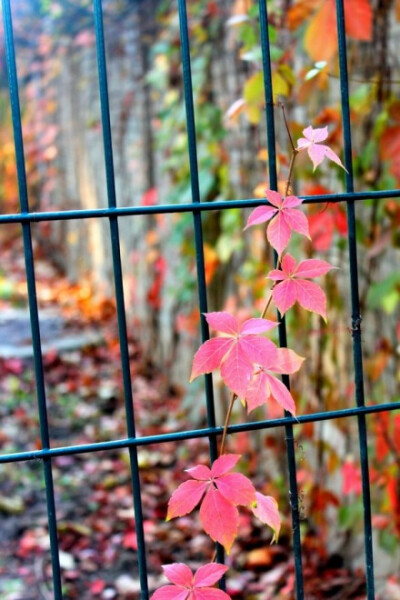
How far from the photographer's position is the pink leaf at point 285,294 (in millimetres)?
1134

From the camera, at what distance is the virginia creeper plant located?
1097 mm

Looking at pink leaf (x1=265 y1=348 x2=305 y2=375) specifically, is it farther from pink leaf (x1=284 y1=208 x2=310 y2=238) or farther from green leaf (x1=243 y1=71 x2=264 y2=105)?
green leaf (x1=243 y1=71 x2=264 y2=105)

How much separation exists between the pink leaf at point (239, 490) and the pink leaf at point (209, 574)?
11 cm

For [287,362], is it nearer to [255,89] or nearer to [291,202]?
[291,202]

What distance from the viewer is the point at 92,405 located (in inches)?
171

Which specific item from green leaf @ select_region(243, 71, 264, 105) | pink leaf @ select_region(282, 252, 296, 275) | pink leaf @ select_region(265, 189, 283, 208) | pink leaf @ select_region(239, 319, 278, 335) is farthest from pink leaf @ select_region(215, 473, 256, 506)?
green leaf @ select_region(243, 71, 264, 105)

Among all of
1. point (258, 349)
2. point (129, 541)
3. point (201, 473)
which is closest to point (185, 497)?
point (201, 473)

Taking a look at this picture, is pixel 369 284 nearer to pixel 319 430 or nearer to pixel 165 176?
pixel 319 430

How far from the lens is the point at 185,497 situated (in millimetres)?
1107

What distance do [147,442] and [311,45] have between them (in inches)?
48.2

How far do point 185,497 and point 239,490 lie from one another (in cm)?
9

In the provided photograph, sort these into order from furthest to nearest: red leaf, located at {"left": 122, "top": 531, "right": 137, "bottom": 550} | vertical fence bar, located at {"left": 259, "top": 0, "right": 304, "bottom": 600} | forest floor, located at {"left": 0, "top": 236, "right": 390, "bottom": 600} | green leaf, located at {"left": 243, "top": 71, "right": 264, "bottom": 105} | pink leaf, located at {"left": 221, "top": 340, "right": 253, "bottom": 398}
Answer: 1. red leaf, located at {"left": 122, "top": 531, "right": 137, "bottom": 550}
2. forest floor, located at {"left": 0, "top": 236, "right": 390, "bottom": 600}
3. green leaf, located at {"left": 243, "top": 71, "right": 264, "bottom": 105}
4. vertical fence bar, located at {"left": 259, "top": 0, "right": 304, "bottom": 600}
5. pink leaf, located at {"left": 221, "top": 340, "right": 253, "bottom": 398}

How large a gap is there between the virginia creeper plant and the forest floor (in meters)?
1.11

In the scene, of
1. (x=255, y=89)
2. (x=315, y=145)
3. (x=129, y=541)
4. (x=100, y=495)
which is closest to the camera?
(x=315, y=145)
